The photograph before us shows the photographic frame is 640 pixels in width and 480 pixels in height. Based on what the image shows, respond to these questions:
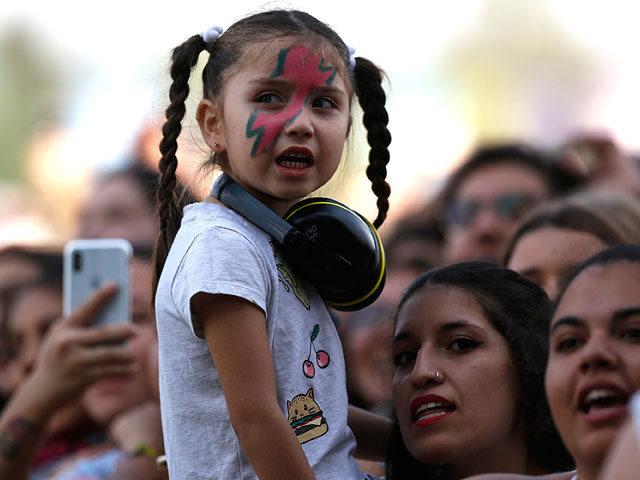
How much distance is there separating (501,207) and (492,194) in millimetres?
100

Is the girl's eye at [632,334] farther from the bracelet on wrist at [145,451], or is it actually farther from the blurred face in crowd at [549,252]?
the bracelet on wrist at [145,451]

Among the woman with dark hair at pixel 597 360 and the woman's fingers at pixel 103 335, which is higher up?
the woman with dark hair at pixel 597 360

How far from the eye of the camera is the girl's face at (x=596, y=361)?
1.83 meters

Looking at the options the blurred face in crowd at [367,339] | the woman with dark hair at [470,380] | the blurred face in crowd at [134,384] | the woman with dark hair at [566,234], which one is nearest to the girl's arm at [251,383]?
the woman with dark hair at [470,380]

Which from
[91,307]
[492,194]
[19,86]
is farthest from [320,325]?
[19,86]

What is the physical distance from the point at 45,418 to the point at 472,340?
190cm

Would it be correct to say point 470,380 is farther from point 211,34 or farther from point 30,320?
point 30,320

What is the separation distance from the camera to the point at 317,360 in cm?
229

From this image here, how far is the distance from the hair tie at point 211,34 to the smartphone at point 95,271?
161cm

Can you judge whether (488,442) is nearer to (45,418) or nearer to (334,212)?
(334,212)

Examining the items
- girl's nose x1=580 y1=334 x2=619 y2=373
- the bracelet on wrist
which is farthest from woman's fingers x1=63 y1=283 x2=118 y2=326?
girl's nose x1=580 y1=334 x2=619 y2=373

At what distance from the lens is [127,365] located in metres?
3.63

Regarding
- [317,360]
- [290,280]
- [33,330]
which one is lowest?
[33,330]

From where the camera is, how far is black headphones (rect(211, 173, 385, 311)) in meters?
2.26
